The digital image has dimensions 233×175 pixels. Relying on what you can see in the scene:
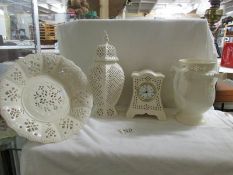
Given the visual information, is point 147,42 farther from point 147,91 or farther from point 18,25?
point 18,25

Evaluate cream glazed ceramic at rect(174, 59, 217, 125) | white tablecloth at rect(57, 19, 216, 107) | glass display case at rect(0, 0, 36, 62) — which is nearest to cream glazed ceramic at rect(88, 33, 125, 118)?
white tablecloth at rect(57, 19, 216, 107)

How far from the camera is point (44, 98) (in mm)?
630

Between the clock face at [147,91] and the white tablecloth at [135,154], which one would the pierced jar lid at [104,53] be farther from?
the white tablecloth at [135,154]

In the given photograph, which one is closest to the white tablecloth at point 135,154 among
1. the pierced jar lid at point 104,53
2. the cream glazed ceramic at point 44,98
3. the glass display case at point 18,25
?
the cream glazed ceramic at point 44,98

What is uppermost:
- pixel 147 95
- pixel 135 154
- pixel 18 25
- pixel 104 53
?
pixel 18 25

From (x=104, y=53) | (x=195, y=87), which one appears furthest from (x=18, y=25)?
(x=195, y=87)

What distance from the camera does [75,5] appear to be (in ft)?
3.60

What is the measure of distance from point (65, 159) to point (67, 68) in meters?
0.29

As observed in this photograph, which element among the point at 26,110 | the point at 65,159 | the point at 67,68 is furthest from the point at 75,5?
the point at 65,159

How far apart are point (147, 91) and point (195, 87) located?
0.56 ft

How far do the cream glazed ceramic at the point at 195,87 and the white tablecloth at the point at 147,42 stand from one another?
143 millimetres

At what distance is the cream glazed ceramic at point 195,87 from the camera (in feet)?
→ 2.04

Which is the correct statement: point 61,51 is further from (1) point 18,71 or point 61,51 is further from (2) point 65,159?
(2) point 65,159

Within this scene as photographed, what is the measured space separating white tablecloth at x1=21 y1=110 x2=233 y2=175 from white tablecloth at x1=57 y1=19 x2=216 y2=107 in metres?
0.28
